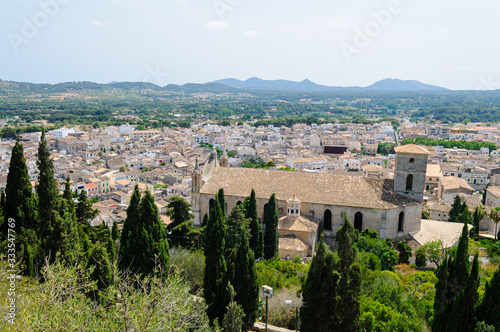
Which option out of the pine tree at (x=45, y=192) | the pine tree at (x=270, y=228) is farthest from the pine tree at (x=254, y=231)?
the pine tree at (x=45, y=192)

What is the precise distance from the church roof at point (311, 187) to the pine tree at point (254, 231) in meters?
2.89

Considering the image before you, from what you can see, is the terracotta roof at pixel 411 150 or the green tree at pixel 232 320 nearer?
the green tree at pixel 232 320

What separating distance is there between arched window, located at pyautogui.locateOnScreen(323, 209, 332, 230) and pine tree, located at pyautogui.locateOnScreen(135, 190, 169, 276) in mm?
15636

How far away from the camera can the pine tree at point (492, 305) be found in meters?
15.7

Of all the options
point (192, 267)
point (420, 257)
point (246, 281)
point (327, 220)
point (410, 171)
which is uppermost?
point (410, 171)

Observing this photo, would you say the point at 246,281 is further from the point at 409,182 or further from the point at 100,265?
the point at 409,182

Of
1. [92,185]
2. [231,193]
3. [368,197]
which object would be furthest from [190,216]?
[92,185]

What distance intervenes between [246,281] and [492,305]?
34.8ft

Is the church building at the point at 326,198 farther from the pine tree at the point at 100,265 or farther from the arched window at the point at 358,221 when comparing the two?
the pine tree at the point at 100,265

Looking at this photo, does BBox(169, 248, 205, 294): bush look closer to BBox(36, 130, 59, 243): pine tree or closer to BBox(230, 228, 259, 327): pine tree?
BBox(230, 228, 259, 327): pine tree

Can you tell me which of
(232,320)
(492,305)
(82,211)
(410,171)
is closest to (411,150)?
(410,171)

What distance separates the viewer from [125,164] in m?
101

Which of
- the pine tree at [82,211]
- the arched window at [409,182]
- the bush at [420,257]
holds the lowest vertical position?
the bush at [420,257]

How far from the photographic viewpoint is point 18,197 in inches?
→ 961
